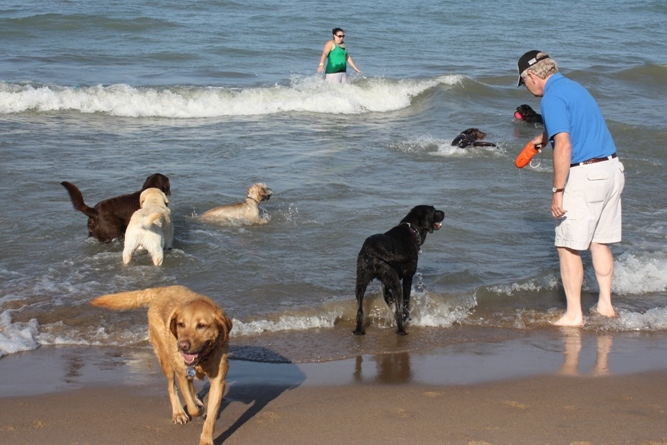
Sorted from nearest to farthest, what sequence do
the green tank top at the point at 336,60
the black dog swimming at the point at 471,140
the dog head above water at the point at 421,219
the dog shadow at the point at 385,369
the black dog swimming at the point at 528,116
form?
the dog shadow at the point at 385,369 < the dog head above water at the point at 421,219 < the black dog swimming at the point at 471,140 < the black dog swimming at the point at 528,116 < the green tank top at the point at 336,60

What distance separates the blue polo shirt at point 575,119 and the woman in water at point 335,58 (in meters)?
10.4

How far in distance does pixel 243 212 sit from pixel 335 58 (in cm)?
785

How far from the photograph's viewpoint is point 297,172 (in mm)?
11820

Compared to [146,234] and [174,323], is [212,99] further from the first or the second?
[174,323]

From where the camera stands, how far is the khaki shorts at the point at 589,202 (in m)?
6.23

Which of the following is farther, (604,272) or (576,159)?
(604,272)

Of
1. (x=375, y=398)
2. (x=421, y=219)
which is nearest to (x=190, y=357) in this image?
(x=375, y=398)

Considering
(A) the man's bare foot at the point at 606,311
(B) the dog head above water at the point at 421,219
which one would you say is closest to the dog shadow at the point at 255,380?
(B) the dog head above water at the point at 421,219

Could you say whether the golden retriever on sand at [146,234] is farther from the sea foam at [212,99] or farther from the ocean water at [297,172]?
the sea foam at [212,99]

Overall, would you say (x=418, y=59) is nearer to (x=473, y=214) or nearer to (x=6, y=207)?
(x=473, y=214)

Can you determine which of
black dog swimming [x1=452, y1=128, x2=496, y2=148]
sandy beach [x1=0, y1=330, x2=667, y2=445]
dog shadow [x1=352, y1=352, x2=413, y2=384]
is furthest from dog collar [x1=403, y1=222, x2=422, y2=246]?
black dog swimming [x1=452, y1=128, x2=496, y2=148]

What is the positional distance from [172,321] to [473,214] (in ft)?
20.1

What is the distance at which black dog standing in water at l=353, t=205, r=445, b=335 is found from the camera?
665cm

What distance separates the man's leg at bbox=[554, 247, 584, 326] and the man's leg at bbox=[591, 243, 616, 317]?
0.51ft
